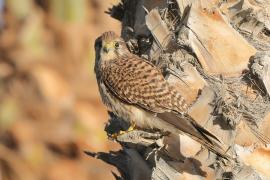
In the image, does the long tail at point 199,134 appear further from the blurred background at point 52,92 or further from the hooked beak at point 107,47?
the blurred background at point 52,92

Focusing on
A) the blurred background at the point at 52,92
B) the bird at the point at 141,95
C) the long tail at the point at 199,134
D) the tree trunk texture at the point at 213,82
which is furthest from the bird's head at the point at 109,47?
the blurred background at the point at 52,92

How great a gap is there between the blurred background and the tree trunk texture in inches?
120

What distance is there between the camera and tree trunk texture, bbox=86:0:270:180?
4098mm

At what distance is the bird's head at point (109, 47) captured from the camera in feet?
18.1

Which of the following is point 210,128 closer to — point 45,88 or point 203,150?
point 203,150

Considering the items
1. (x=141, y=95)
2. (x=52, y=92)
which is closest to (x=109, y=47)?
(x=141, y=95)

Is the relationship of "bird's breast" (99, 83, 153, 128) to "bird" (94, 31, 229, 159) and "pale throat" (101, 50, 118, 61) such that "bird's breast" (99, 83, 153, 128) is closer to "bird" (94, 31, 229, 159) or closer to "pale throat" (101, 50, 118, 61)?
"bird" (94, 31, 229, 159)

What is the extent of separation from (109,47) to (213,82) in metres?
1.57

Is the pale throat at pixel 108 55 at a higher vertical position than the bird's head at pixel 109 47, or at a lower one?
lower

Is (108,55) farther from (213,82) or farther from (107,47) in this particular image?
(213,82)

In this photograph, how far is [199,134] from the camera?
13.6ft

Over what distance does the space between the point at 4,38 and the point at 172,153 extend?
412 centimetres

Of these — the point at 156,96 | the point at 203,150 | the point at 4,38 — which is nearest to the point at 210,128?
the point at 203,150

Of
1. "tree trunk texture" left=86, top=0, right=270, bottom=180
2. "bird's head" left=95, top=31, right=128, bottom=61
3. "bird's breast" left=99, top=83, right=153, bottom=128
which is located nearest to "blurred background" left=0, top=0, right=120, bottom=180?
"bird's head" left=95, top=31, right=128, bottom=61
